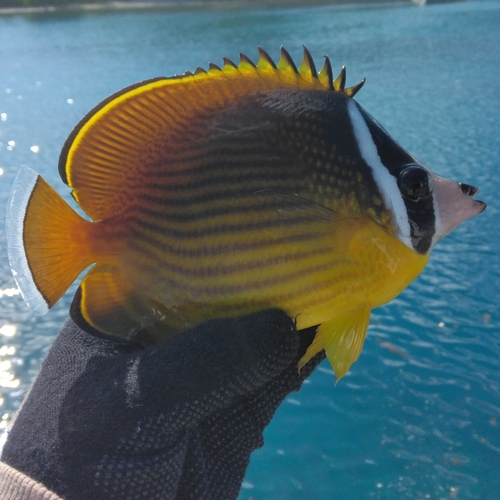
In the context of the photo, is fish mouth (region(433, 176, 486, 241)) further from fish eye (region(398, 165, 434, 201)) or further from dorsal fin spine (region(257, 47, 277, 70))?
dorsal fin spine (region(257, 47, 277, 70))

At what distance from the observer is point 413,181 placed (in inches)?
46.1

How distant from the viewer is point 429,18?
Answer: 21.0 meters

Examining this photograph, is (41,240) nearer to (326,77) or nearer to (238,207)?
(238,207)

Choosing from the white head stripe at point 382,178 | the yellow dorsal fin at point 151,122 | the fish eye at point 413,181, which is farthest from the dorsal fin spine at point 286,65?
the fish eye at point 413,181

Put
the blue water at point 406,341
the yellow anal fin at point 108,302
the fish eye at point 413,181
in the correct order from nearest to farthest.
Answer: the fish eye at point 413,181
the yellow anal fin at point 108,302
the blue water at point 406,341

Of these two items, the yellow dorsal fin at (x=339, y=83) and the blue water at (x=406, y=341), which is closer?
the yellow dorsal fin at (x=339, y=83)

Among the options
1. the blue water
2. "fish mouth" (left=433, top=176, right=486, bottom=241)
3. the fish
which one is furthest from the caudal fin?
the blue water

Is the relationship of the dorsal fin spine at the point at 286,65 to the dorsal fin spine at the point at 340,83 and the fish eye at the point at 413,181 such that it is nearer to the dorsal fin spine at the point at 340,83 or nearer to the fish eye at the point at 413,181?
the dorsal fin spine at the point at 340,83

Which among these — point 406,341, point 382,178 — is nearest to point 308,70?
point 382,178

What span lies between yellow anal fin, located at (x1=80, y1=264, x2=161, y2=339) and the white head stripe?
1.96 feet

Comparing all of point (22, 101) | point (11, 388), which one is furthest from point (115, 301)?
point (22, 101)

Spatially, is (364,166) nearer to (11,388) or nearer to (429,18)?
(11,388)

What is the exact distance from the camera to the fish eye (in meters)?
1.17

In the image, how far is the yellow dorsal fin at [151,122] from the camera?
Answer: 1.22 m
